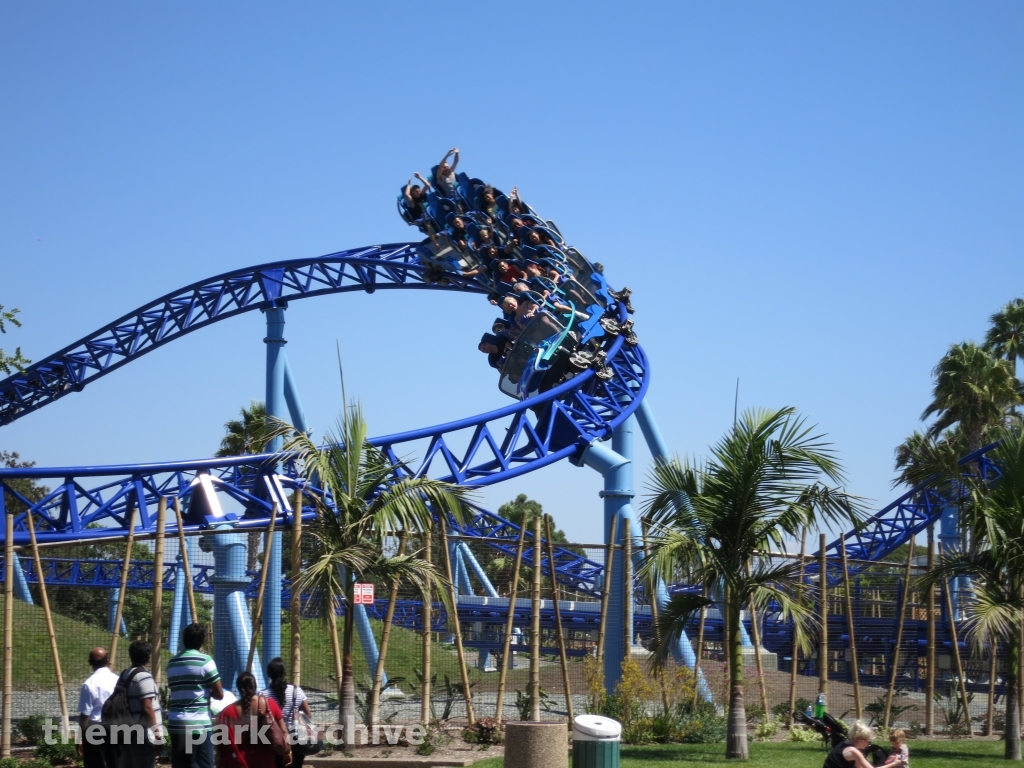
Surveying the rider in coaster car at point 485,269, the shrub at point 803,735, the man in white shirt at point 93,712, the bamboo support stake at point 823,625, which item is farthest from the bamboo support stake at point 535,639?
the rider in coaster car at point 485,269

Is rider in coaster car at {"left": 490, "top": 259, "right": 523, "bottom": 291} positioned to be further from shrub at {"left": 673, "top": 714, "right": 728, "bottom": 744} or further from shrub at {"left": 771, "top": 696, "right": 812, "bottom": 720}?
shrub at {"left": 673, "top": 714, "right": 728, "bottom": 744}

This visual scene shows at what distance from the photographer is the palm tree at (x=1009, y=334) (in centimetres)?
3534

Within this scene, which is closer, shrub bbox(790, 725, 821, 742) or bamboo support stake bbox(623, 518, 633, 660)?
Answer: shrub bbox(790, 725, 821, 742)

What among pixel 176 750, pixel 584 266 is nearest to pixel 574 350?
pixel 584 266

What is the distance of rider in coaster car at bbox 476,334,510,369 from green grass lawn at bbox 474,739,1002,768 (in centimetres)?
1070

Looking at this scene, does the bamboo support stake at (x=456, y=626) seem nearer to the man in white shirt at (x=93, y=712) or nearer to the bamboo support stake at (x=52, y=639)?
the bamboo support stake at (x=52, y=639)

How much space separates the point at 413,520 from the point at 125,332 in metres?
17.2

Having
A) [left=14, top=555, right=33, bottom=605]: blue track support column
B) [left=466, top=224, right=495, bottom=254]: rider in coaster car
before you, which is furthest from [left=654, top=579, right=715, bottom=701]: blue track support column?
[left=14, top=555, right=33, bottom=605]: blue track support column

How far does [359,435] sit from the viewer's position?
1226 cm

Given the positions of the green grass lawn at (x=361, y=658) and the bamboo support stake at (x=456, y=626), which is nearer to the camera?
the bamboo support stake at (x=456, y=626)

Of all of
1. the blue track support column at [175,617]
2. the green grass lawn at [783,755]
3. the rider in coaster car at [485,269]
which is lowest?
the green grass lawn at [783,755]

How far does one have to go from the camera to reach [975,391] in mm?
32625

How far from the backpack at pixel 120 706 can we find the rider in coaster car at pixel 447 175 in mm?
17285

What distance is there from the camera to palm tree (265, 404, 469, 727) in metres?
11.8
